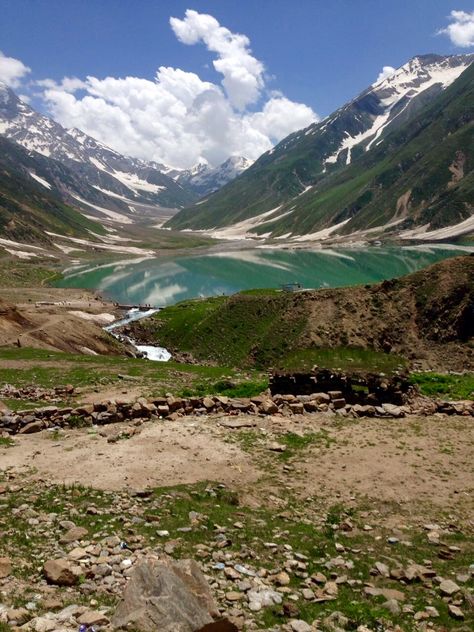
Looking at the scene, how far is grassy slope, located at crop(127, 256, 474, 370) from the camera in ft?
150

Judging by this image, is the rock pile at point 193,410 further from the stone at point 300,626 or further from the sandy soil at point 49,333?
the sandy soil at point 49,333

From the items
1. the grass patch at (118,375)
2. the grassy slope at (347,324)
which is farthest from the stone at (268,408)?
the grassy slope at (347,324)

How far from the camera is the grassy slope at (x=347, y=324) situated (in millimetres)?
45844

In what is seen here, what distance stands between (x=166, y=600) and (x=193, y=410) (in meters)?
14.7

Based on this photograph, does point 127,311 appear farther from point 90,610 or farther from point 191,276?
point 90,610

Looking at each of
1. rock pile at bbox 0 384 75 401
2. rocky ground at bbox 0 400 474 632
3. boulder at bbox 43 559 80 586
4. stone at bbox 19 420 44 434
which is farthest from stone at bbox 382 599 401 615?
rock pile at bbox 0 384 75 401

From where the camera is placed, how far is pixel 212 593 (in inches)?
401

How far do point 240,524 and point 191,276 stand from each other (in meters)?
163

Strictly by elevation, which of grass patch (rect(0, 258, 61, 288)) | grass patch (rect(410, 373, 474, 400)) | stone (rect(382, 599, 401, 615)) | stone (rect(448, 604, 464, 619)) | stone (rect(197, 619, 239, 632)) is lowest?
stone (rect(382, 599, 401, 615))

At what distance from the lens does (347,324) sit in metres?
50.1

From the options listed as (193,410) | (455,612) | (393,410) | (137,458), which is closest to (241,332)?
(393,410)

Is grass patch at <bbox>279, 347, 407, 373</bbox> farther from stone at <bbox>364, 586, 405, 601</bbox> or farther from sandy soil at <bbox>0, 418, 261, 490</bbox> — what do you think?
stone at <bbox>364, 586, 405, 601</bbox>

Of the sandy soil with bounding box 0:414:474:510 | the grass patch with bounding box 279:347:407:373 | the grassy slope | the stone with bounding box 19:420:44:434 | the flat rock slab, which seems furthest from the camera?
the grassy slope

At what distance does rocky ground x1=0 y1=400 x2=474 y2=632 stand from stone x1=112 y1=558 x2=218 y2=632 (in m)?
0.40
